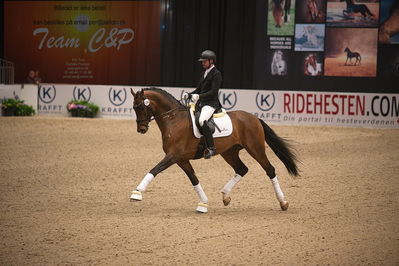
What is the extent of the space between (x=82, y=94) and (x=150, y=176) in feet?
43.3

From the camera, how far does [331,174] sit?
440 inches

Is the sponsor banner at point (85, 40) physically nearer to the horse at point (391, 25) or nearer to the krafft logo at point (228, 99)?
the krafft logo at point (228, 99)

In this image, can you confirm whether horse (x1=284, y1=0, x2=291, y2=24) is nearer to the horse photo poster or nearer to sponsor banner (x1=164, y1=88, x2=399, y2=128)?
the horse photo poster

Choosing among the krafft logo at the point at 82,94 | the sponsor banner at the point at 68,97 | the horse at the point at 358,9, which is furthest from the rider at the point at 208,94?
the horse at the point at 358,9

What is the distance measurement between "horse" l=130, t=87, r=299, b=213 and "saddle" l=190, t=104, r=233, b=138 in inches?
2.1

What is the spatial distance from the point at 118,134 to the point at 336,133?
5678 millimetres

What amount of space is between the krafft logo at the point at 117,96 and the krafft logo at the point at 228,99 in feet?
9.67

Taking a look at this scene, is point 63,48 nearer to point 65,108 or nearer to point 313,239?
point 65,108

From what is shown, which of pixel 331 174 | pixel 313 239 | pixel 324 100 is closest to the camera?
pixel 313 239

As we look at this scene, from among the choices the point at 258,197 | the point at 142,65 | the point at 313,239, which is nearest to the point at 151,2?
the point at 142,65

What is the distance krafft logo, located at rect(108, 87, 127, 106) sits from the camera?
19812mm

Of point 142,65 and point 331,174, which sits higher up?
point 142,65

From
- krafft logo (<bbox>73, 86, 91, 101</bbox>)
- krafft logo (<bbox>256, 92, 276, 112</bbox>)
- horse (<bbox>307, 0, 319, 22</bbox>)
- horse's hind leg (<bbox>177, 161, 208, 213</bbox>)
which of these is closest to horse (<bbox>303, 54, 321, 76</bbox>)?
horse (<bbox>307, 0, 319, 22</bbox>)

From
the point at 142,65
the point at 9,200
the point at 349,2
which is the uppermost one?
the point at 349,2
